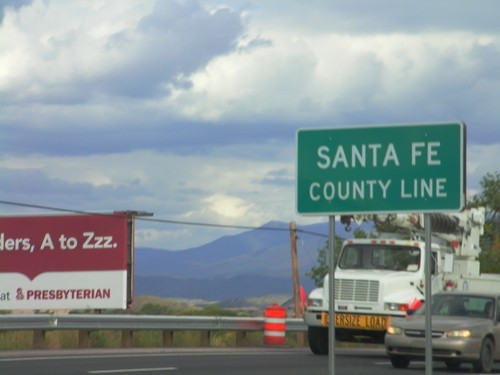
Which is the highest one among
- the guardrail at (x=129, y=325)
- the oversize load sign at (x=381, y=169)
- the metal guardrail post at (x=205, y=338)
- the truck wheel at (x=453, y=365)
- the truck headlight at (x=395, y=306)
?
the oversize load sign at (x=381, y=169)

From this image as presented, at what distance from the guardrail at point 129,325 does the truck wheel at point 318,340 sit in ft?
8.17

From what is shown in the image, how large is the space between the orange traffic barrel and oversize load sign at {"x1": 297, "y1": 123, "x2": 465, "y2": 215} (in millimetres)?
17761

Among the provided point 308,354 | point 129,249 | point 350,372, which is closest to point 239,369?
point 350,372

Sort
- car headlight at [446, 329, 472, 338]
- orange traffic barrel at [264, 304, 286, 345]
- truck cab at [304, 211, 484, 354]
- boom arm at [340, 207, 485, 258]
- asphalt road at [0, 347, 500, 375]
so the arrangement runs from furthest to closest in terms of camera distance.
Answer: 1. orange traffic barrel at [264, 304, 286, 345]
2. boom arm at [340, 207, 485, 258]
3. truck cab at [304, 211, 484, 354]
4. car headlight at [446, 329, 472, 338]
5. asphalt road at [0, 347, 500, 375]

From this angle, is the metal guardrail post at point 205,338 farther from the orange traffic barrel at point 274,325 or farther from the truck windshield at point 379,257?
the truck windshield at point 379,257

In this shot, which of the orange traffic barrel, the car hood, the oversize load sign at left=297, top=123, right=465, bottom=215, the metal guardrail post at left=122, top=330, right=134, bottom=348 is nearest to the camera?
the oversize load sign at left=297, top=123, right=465, bottom=215

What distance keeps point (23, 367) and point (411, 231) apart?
451 inches

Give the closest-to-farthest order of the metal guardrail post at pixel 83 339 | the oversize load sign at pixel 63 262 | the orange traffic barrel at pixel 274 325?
the metal guardrail post at pixel 83 339
the orange traffic barrel at pixel 274 325
the oversize load sign at pixel 63 262

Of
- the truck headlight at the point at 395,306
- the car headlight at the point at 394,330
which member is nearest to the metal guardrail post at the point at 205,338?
the truck headlight at the point at 395,306

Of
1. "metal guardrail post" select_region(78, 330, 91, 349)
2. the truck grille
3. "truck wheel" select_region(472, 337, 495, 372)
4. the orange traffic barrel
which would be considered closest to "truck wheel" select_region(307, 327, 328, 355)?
the truck grille

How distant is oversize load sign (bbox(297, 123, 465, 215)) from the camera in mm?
11352

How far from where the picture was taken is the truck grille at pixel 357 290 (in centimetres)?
2645

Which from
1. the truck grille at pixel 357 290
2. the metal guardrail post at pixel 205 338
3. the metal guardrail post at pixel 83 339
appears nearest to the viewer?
the truck grille at pixel 357 290

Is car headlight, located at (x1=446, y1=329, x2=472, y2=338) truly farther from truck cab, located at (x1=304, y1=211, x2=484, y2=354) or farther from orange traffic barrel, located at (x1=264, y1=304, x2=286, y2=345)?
orange traffic barrel, located at (x1=264, y1=304, x2=286, y2=345)
